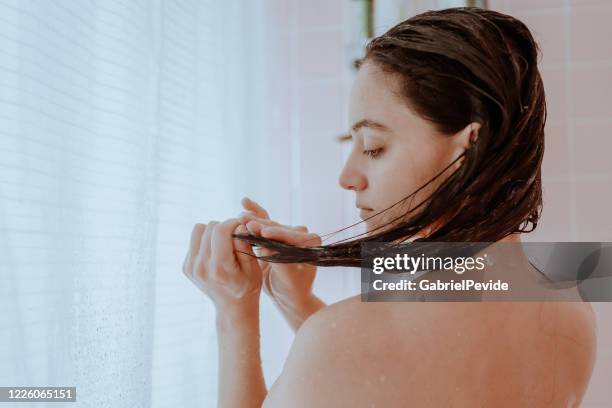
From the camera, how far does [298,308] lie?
83 cm

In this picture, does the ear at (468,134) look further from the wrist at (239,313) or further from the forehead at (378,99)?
the wrist at (239,313)

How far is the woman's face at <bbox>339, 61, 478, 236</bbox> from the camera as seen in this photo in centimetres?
62

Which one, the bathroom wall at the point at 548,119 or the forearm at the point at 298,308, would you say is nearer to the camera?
the forearm at the point at 298,308

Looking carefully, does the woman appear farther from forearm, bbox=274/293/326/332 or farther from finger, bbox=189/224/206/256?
forearm, bbox=274/293/326/332

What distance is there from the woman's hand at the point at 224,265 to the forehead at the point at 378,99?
182 mm

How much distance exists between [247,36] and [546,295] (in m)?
0.89

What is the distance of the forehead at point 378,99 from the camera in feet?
2.05

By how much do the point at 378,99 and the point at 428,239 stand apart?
15 centimetres

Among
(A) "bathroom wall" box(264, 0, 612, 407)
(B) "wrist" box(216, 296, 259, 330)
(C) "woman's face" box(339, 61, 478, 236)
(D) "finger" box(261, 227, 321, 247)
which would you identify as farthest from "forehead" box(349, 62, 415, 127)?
(A) "bathroom wall" box(264, 0, 612, 407)

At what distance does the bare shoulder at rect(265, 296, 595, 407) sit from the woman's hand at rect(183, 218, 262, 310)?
14cm

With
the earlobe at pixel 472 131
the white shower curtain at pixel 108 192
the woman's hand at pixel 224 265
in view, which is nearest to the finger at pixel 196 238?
the woman's hand at pixel 224 265

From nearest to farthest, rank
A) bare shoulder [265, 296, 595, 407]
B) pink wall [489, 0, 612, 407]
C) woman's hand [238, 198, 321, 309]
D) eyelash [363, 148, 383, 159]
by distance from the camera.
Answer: bare shoulder [265, 296, 595, 407]
eyelash [363, 148, 383, 159]
woman's hand [238, 198, 321, 309]
pink wall [489, 0, 612, 407]

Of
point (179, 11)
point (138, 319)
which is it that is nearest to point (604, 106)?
point (179, 11)

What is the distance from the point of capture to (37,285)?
0.63 metres
